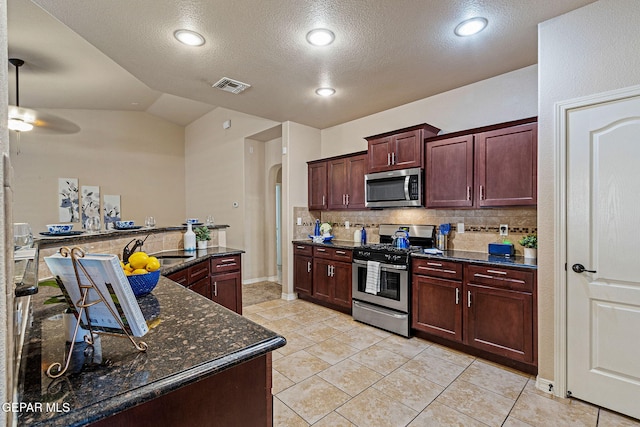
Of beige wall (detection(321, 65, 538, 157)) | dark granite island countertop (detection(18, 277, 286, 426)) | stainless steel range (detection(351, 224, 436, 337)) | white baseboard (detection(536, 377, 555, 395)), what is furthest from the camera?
stainless steel range (detection(351, 224, 436, 337))

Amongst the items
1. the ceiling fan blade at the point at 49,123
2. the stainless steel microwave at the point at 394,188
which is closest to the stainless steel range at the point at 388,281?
the stainless steel microwave at the point at 394,188

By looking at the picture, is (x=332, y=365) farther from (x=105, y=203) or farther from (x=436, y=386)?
(x=105, y=203)

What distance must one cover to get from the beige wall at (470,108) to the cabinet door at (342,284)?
5.97ft

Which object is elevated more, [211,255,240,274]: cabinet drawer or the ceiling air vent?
the ceiling air vent

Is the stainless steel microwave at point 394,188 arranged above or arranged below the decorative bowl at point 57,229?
above

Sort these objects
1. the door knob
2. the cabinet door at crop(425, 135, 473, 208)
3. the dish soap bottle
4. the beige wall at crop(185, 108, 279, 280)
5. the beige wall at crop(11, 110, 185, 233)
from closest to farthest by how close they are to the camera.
→ the door knob
the cabinet door at crop(425, 135, 473, 208)
the dish soap bottle
the beige wall at crop(11, 110, 185, 233)
the beige wall at crop(185, 108, 279, 280)

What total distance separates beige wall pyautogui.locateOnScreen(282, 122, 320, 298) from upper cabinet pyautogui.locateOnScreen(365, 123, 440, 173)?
1.32m

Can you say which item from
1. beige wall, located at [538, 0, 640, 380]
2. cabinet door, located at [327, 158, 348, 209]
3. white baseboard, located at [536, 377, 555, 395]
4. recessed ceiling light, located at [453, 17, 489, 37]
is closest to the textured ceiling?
recessed ceiling light, located at [453, 17, 489, 37]

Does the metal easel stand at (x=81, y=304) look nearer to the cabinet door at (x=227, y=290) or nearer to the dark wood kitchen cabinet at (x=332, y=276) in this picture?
the cabinet door at (x=227, y=290)

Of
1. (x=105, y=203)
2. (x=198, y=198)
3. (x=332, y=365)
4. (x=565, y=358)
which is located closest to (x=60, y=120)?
(x=105, y=203)

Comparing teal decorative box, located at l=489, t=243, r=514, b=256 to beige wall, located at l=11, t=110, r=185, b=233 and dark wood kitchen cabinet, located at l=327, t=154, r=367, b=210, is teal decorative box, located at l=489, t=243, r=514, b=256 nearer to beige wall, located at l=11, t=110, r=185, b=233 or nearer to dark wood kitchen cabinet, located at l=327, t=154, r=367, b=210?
dark wood kitchen cabinet, located at l=327, t=154, r=367, b=210

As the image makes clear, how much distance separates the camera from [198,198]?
7.10 meters

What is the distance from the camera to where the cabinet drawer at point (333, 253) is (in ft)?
12.9

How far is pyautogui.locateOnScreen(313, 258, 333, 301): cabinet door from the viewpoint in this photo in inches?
164
